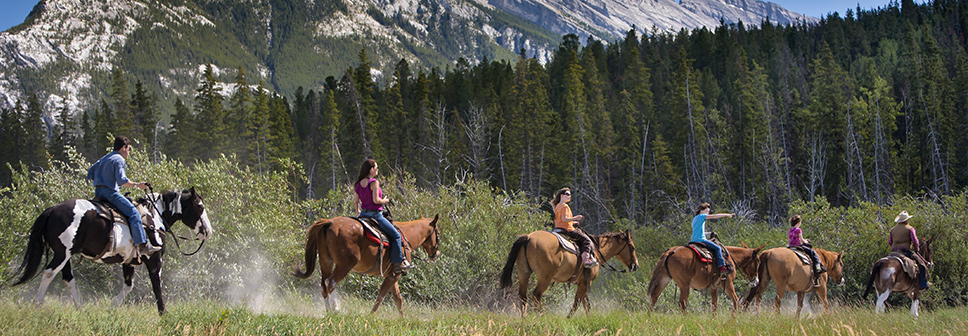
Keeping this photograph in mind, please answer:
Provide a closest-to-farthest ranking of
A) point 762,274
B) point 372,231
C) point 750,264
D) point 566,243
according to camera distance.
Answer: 1. point 372,231
2. point 566,243
3. point 750,264
4. point 762,274

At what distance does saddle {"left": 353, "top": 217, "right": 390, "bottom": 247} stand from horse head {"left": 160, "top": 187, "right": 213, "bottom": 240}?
2379 millimetres

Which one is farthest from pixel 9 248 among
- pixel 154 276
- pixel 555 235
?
pixel 555 235

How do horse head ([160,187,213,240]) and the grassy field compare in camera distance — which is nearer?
the grassy field

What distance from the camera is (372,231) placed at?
9438 mm

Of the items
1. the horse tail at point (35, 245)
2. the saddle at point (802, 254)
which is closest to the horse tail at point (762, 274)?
the saddle at point (802, 254)

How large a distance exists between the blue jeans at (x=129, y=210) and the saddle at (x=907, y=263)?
49.2 ft

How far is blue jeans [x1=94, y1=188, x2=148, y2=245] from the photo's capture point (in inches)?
332

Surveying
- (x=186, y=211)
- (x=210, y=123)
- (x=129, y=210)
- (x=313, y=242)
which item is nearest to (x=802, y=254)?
(x=313, y=242)

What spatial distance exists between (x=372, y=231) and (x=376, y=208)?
422mm

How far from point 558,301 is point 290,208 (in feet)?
24.8

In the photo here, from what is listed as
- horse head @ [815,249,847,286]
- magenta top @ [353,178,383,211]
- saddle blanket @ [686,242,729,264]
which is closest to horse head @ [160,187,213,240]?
magenta top @ [353,178,383,211]

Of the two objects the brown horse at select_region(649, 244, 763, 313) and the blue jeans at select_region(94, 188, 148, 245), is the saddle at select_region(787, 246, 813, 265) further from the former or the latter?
the blue jeans at select_region(94, 188, 148, 245)

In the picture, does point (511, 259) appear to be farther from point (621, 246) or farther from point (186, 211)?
point (186, 211)

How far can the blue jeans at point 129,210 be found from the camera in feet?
27.7
